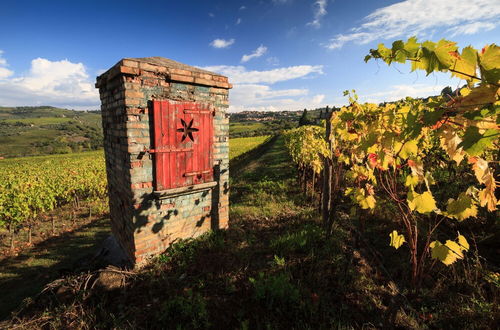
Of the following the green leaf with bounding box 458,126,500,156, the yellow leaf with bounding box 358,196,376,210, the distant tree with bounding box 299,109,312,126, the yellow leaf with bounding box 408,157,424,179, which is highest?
the distant tree with bounding box 299,109,312,126

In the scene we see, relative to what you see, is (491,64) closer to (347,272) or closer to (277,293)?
(277,293)

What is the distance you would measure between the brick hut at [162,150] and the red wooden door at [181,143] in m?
0.02

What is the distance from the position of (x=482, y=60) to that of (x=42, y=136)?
110 m

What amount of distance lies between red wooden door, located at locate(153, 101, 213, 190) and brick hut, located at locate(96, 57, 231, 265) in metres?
0.02

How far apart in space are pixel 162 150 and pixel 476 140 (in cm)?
384

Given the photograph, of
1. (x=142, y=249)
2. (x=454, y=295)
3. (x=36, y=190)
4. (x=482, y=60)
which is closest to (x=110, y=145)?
(x=142, y=249)

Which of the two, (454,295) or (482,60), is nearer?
(482,60)

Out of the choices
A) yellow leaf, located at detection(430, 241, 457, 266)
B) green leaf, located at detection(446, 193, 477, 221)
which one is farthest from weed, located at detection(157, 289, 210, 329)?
green leaf, located at detection(446, 193, 477, 221)

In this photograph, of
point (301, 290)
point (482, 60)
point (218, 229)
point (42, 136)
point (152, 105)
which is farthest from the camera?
point (42, 136)

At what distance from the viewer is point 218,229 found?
16.3ft

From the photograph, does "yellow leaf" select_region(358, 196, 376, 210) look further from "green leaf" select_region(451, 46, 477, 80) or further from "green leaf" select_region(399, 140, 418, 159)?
"green leaf" select_region(451, 46, 477, 80)

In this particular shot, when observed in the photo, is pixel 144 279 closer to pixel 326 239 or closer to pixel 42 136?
pixel 326 239

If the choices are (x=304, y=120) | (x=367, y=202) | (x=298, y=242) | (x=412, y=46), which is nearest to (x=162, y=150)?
(x=298, y=242)

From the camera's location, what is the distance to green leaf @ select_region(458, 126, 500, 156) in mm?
1074
